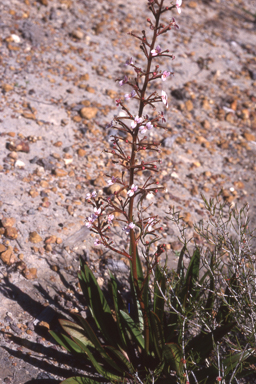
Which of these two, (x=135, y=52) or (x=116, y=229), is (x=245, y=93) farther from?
(x=116, y=229)

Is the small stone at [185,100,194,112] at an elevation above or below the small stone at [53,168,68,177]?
above

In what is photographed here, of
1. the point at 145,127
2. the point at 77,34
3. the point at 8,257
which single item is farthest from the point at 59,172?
the point at 77,34

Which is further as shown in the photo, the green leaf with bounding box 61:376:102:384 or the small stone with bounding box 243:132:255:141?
the small stone with bounding box 243:132:255:141

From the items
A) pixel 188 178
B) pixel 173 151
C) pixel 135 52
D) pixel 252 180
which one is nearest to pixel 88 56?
pixel 135 52

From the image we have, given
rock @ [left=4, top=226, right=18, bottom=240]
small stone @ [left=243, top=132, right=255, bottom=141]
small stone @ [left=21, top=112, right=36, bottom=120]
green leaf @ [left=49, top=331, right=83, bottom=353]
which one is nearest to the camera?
green leaf @ [left=49, top=331, right=83, bottom=353]

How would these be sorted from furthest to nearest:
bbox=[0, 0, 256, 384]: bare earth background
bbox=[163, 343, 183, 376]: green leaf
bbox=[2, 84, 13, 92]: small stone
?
1. bbox=[2, 84, 13, 92]: small stone
2. bbox=[0, 0, 256, 384]: bare earth background
3. bbox=[163, 343, 183, 376]: green leaf

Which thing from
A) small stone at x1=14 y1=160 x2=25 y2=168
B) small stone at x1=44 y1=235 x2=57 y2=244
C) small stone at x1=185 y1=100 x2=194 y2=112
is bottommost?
small stone at x1=44 y1=235 x2=57 y2=244

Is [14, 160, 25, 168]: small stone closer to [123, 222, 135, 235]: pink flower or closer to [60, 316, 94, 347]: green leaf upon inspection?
[60, 316, 94, 347]: green leaf

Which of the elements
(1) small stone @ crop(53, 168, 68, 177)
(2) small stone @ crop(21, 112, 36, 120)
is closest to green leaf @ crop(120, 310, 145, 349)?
(1) small stone @ crop(53, 168, 68, 177)

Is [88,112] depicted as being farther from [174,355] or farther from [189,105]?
[174,355]
